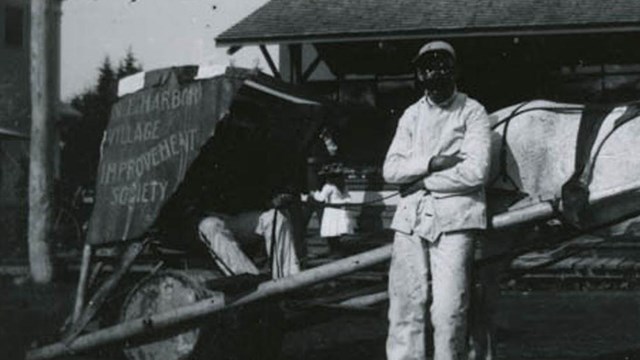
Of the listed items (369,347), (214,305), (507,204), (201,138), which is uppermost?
(201,138)

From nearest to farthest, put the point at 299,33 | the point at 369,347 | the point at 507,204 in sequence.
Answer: the point at 507,204 → the point at 369,347 → the point at 299,33

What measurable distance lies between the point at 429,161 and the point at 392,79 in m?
13.9

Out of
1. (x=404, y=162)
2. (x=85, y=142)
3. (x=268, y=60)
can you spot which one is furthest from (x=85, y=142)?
(x=404, y=162)

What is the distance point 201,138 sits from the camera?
7.65m

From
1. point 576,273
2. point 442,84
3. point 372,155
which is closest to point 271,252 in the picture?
point 442,84

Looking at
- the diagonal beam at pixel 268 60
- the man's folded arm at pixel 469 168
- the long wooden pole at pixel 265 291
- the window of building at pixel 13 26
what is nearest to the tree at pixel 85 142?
the window of building at pixel 13 26

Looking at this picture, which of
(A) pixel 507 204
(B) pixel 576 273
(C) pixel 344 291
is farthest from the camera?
(B) pixel 576 273

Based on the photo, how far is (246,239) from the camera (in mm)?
8125

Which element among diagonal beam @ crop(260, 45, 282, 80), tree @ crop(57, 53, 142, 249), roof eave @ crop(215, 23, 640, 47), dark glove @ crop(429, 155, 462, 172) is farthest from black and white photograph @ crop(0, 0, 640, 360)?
tree @ crop(57, 53, 142, 249)

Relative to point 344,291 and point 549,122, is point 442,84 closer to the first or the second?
point 549,122

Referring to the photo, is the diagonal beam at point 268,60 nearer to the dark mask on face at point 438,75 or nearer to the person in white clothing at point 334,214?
the person in white clothing at point 334,214

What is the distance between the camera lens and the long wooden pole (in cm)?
625

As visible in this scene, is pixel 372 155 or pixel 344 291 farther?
pixel 372 155

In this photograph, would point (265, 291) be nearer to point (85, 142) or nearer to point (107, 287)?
point (107, 287)
